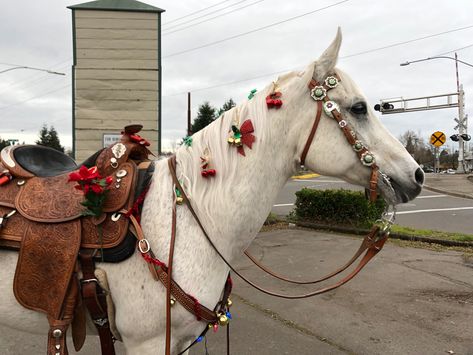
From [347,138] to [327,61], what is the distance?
36 cm

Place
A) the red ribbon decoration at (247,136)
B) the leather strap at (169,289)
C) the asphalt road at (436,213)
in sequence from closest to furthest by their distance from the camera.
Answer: the leather strap at (169,289), the red ribbon decoration at (247,136), the asphalt road at (436,213)

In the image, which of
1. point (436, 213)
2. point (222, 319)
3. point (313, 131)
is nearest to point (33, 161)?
point (222, 319)

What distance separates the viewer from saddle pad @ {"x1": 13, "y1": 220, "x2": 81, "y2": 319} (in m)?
1.62

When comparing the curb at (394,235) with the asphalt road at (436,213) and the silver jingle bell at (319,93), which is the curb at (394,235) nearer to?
the asphalt road at (436,213)

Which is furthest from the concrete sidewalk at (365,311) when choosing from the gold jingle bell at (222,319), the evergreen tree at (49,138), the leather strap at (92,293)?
the evergreen tree at (49,138)

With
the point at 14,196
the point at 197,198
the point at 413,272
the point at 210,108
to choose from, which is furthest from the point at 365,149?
the point at 210,108

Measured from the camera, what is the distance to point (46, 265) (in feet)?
5.41

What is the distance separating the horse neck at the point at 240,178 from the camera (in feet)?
5.39

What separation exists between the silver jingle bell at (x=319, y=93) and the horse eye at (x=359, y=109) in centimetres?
14

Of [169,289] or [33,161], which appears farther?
[33,161]

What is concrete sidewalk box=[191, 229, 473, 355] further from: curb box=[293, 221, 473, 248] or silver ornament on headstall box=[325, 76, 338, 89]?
silver ornament on headstall box=[325, 76, 338, 89]

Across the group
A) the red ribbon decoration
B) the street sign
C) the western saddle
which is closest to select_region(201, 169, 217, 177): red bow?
the red ribbon decoration

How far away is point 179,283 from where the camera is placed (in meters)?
1.59

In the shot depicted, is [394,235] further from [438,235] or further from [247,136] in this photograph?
[247,136]
